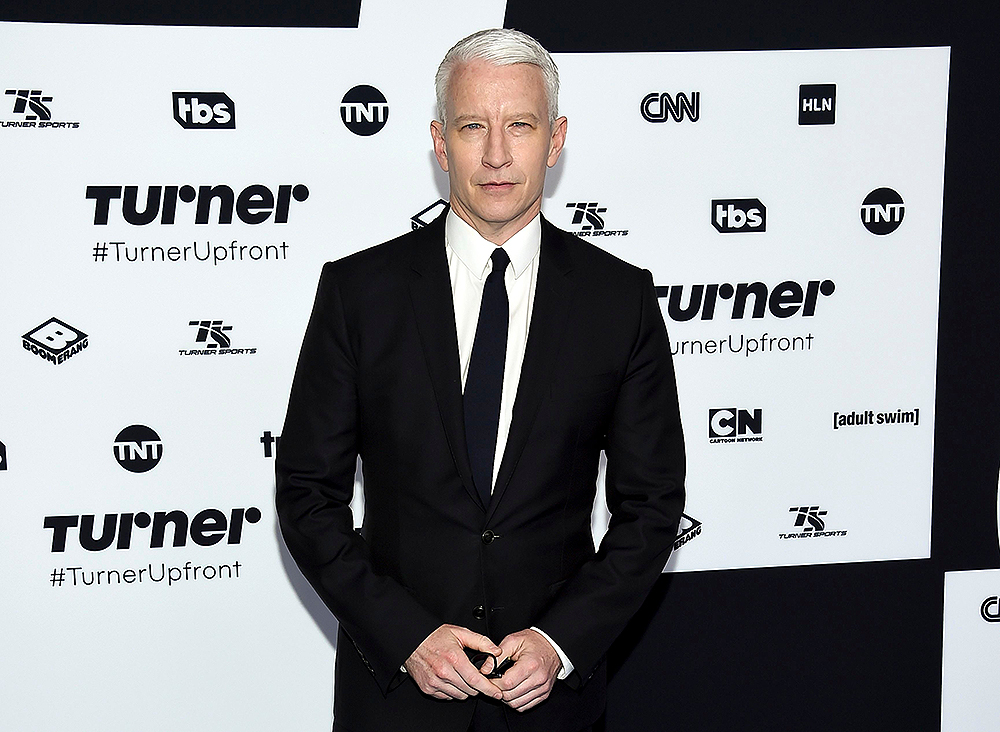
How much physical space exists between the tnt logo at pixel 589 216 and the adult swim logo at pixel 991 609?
5.92 feet

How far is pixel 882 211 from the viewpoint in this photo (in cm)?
298

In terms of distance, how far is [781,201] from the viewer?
2.93 meters

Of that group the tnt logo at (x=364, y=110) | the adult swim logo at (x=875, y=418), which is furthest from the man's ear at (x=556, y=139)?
the adult swim logo at (x=875, y=418)

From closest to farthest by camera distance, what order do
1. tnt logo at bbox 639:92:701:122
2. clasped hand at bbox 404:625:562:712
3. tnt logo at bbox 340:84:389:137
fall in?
clasped hand at bbox 404:625:562:712 → tnt logo at bbox 340:84:389:137 → tnt logo at bbox 639:92:701:122

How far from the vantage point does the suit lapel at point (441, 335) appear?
5.78ft

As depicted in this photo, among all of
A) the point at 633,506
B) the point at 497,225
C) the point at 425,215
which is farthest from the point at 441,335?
the point at 425,215

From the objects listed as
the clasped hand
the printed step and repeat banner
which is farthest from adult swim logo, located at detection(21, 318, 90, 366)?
the clasped hand

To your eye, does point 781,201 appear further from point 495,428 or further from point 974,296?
point 495,428

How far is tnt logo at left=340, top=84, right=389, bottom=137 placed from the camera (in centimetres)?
273

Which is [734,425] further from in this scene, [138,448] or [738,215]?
[138,448]

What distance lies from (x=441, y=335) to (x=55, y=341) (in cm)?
141

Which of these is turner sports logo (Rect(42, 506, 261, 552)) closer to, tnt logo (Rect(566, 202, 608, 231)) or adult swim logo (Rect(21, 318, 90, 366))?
adult swim logo (Rect(21, 318, 90, 366))

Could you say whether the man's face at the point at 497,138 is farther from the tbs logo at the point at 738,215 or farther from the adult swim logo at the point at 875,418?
the adult swim logo at the point at 875,418

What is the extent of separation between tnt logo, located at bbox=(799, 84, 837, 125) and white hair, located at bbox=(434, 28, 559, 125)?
1.35m
